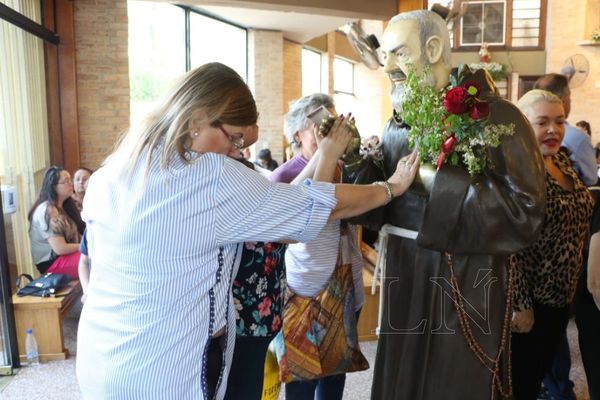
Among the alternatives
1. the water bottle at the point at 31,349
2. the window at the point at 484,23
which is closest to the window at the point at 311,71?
the window at the point at 484,23

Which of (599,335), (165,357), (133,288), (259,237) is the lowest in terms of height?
(599,335)

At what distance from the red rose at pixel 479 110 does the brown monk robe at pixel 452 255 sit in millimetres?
68

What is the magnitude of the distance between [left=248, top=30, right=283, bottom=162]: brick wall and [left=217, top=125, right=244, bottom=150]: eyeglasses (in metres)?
9.42

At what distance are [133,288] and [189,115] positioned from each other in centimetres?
41

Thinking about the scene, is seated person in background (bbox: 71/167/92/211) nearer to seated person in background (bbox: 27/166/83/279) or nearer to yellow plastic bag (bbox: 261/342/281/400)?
seated person in background (bbox: 27/166/83/279)

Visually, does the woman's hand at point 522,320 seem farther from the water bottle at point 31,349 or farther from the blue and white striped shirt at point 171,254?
the water bottle at point 31,349

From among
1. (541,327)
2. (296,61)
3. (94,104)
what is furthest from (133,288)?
(296,61)

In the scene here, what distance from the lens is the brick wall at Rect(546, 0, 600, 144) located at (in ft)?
39.4

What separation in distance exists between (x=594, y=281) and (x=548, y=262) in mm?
165

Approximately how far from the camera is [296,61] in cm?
1177

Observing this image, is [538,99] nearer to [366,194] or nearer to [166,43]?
[366,194]

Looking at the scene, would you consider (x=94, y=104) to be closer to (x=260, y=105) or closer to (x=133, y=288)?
(x=260, y=105)

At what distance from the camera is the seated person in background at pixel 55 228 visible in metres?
4.29

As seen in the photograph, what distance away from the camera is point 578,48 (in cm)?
1227
